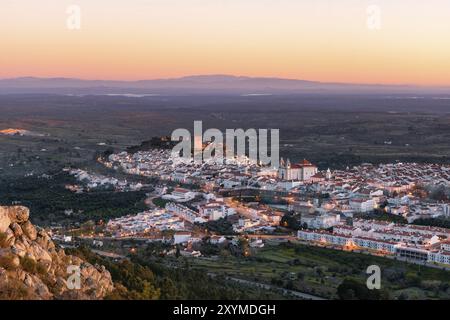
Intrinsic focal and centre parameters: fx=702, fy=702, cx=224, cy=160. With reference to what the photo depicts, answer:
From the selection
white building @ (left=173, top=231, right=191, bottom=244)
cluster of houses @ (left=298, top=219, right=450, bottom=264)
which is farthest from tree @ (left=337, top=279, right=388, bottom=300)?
white building @ (left=173, top=231, right=191, bottom=244)

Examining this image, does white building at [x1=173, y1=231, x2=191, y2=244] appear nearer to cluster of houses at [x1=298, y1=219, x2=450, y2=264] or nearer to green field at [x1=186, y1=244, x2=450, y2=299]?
Answer: green field at [x1=186, y1=244, x2=450, y2=299]

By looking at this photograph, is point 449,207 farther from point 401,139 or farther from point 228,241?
point 401,139

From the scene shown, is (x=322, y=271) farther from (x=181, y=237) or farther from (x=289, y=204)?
(x=289, y=204)

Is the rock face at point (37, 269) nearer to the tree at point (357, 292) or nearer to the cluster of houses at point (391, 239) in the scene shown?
the tree at point (357, 292)

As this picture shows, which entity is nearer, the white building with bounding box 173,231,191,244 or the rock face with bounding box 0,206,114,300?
the rock face with bounding box 0,206,114,300
